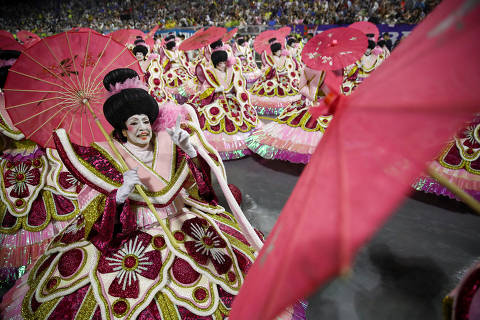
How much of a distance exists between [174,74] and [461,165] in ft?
20.3

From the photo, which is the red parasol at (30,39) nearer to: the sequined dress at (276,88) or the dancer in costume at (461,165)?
the sequined dress at (276,88)

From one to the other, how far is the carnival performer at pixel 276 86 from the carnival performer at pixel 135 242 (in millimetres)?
4534

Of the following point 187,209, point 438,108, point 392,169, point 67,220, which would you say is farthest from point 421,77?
point 67,220

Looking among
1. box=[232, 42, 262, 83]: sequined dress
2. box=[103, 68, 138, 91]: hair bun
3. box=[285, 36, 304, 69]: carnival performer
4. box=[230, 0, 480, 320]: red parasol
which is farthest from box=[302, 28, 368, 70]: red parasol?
box=[232, 42, 262, 83]: sequined dress

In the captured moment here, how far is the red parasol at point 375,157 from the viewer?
0.35 meters

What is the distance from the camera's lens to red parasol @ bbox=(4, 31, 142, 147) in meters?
1.33

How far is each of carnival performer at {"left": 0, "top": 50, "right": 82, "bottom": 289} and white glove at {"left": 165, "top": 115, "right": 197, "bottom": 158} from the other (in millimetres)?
1317

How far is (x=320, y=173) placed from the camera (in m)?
0.44

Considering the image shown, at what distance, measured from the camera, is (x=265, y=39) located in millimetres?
6102

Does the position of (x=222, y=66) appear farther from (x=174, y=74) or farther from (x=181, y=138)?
(x=174, y=74)

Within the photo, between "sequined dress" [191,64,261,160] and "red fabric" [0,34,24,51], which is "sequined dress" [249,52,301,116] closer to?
"sequined dress" [191,64,261,160]

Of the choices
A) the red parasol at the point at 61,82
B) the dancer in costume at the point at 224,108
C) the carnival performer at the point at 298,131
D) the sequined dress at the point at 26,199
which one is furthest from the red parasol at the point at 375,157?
the dancer in costume at the point at 224,108


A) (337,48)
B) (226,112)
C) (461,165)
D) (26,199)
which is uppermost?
(337,48)

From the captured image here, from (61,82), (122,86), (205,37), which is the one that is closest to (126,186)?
(122,86)
